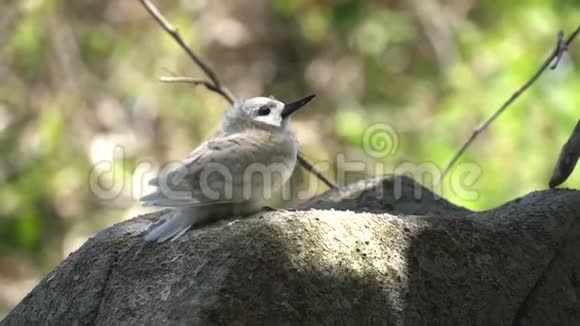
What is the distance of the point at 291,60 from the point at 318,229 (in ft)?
18.1

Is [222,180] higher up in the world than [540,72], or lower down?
lower down

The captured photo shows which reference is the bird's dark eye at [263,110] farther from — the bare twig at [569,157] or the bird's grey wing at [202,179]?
the bare twig at [569,157]

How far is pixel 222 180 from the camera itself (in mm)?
2535

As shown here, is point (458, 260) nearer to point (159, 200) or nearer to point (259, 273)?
point (259, 273)

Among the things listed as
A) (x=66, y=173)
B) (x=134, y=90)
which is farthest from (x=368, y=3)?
(x=66, y=173)

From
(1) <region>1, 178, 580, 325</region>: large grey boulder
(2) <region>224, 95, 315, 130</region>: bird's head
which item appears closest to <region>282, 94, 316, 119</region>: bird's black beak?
(2) <region>224, 95, 315, 130</region>: bird's head

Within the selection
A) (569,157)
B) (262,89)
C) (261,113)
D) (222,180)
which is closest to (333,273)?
(222,180)

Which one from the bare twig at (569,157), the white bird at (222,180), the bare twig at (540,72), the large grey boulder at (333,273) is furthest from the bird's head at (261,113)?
the bare twig at (540,72)

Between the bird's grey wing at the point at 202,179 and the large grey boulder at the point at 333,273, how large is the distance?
94mm

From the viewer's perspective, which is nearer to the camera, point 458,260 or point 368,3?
point 458,260

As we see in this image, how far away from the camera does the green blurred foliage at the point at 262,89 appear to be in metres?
5.69

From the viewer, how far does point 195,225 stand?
8.28ft

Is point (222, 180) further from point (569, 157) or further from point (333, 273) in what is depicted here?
point (569, 157)

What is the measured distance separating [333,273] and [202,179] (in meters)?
0.48
